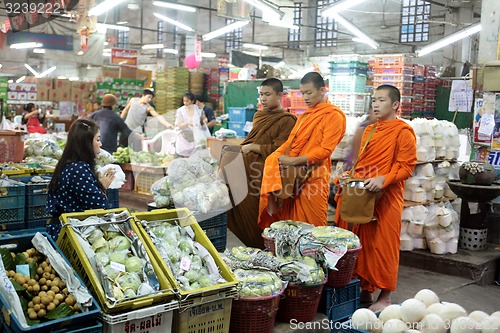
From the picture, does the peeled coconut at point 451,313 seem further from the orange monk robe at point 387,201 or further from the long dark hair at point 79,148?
the long dark hair at point 79,148

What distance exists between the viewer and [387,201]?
4.38 m

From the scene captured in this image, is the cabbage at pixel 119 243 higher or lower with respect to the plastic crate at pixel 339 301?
higher

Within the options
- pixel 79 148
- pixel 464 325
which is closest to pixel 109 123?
pixel 79 148

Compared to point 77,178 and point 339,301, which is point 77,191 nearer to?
point 77,178

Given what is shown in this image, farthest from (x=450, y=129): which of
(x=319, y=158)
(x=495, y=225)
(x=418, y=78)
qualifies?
(x=418, y=78)

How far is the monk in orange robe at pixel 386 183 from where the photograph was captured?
4.28 metres

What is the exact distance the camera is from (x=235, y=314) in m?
3.15

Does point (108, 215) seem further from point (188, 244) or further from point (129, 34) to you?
point (129, 34)

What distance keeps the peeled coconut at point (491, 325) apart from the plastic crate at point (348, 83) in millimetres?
8498

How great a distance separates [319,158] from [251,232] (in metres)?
1.22

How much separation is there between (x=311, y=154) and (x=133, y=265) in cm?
214

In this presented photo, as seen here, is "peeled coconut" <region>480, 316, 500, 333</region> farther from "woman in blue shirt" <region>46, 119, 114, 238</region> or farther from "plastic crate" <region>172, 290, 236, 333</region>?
"woman in blue shirt" <region>46, 119, 114, 238</region>
